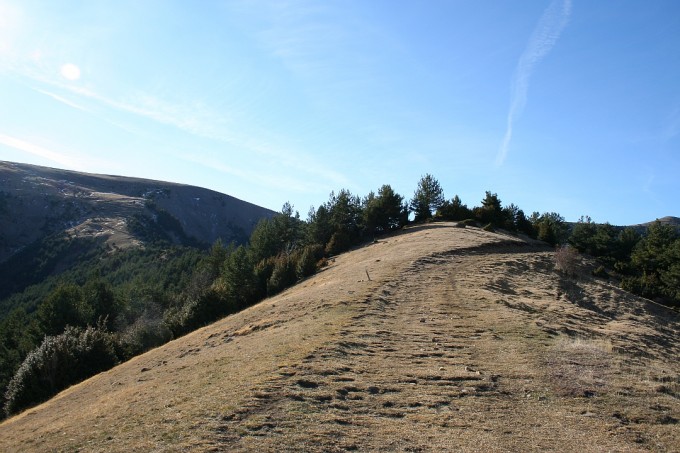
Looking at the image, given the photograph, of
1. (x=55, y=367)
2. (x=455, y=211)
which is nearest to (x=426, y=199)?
(x=455, y=211)

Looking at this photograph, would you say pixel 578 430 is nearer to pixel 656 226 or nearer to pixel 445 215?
pixel 656 226

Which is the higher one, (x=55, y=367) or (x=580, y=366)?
(x=580, y=366)

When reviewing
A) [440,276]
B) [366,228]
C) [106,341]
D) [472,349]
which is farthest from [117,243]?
[472,349]

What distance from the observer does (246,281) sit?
184 feet

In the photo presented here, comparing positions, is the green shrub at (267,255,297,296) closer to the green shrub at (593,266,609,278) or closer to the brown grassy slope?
the brown grassy slope

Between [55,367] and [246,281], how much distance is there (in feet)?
76.3

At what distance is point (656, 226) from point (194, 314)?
188 ft

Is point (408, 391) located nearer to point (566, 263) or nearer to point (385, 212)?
point (566, 263)

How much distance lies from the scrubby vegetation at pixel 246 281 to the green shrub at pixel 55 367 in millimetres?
80

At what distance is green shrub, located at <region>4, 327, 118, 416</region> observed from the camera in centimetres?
3456

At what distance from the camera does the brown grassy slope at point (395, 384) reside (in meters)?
11.9

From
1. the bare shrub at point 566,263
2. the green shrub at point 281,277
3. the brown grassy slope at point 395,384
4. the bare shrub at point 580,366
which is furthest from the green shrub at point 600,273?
the green shrub at point 281,277

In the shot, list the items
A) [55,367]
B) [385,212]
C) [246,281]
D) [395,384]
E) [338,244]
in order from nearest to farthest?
[395,384], [55,367], [246,281], [338,244], [385,212]

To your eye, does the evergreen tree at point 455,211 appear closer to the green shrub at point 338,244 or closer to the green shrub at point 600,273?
the green shrub at point 338,244
